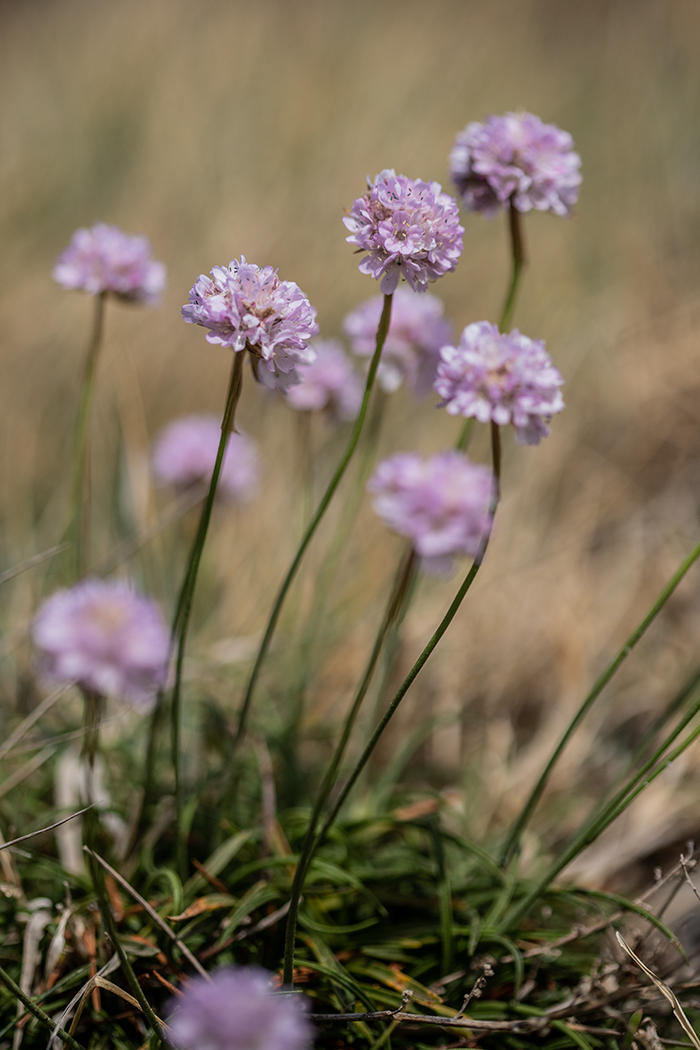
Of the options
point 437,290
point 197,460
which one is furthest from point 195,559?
point 437,290

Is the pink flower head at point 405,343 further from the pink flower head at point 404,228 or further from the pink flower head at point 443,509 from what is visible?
the pink flower head at point 404,228

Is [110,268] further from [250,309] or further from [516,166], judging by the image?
[516,166]

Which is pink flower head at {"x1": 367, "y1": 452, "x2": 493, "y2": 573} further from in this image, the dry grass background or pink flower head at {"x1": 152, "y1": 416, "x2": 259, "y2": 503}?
pink flower head at {"x1": 152, "y1": 416, "x2": 259, "y2": 503}

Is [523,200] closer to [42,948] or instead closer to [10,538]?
[42,948]

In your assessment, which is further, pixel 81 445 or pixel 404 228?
pixel 81 445

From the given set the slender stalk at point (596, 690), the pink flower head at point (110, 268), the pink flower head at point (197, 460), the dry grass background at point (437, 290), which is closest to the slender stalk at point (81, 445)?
the pink flower head at point (110, 268)

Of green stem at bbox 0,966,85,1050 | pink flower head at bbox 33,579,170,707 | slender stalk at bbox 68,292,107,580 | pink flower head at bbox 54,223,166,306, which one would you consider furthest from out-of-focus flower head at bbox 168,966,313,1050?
pink flower head at bbox 54,223,166,306

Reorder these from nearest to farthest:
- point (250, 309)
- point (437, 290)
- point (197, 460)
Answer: point (250, 309)
point (197, 460)
point (437, 290)
